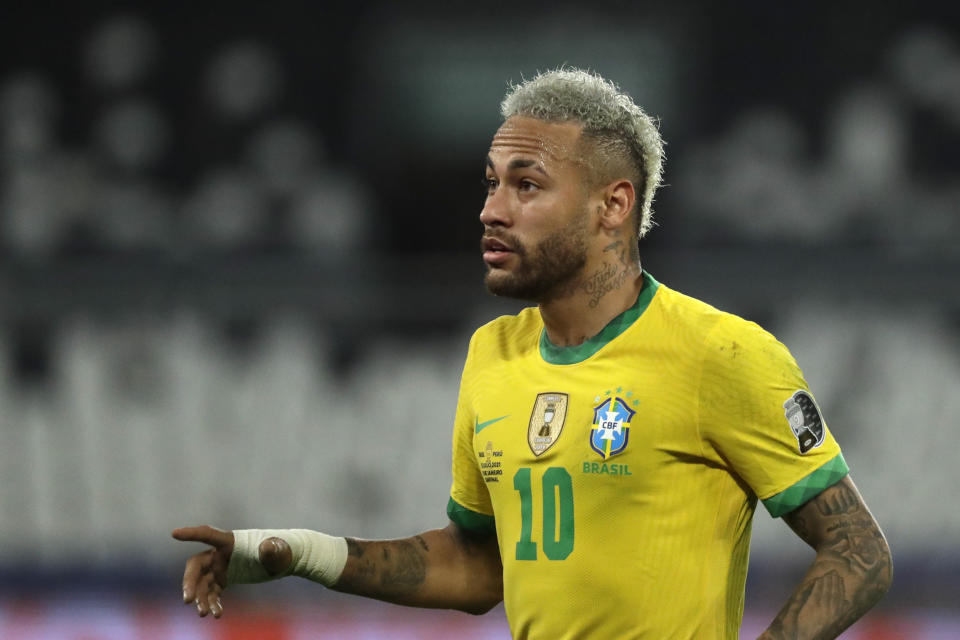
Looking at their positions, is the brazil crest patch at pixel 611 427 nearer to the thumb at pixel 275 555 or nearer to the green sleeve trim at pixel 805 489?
the green sleeve trim at pixel 805 489

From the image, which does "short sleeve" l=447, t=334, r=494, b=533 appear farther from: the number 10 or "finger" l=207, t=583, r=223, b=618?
"finger" l=207, t=583, r=223, b=618

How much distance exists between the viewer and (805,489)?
2449mm

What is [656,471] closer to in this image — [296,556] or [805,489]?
[805,489]

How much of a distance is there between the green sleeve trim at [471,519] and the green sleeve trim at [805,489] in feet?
2.53

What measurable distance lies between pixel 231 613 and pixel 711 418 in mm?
3975

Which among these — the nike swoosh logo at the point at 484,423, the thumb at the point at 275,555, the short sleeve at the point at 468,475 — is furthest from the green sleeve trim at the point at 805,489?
the thumb at the point at 275,555

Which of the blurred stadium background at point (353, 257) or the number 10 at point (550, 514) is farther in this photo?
the blurred stadium background at point (353, 257)

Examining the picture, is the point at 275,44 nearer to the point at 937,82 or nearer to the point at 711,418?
the point at 937,82

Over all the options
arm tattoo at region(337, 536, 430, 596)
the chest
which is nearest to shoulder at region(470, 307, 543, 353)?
the chest

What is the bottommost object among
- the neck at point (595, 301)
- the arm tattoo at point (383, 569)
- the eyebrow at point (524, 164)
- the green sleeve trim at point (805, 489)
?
the arm tattoo at point (383, 569)

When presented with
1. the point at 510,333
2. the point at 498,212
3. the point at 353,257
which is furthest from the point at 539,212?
the point at 353,257

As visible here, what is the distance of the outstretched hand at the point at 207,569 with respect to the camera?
260cm

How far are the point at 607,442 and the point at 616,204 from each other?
521 millimetres

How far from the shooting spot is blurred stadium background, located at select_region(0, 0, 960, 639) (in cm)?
682
